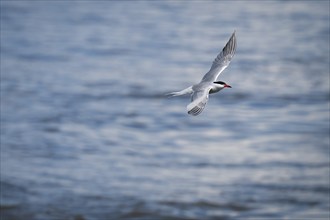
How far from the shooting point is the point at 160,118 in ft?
56.5

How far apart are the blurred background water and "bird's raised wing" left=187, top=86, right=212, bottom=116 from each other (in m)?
7.52

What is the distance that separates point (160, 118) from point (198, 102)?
12.1m

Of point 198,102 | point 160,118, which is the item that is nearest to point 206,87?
point 198,102

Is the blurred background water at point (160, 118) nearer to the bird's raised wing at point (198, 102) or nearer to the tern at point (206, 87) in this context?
the tern at point (206, 87)

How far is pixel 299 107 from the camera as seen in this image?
18.1 meters

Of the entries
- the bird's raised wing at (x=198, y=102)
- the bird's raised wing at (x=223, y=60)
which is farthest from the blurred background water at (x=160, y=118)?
the bird's raised wing at (x=198, y=102)

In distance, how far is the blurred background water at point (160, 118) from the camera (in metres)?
13.3

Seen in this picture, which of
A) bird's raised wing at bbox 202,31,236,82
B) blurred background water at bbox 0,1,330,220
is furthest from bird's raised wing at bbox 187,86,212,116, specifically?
blurred background water at bbox 0,1,330,220

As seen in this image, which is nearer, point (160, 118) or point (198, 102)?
point (198, 102)

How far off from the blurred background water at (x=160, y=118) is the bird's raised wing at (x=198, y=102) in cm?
752

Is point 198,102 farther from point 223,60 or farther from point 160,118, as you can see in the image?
point 160,118

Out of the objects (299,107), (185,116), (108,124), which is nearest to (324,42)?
(299,107)

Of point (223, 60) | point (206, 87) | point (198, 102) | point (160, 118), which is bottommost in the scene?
point (198, 102)

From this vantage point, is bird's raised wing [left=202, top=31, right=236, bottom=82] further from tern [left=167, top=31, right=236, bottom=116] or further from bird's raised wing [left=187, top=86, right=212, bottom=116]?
bird's raised wing [left=187, top=86, right=212, bottom=116]
